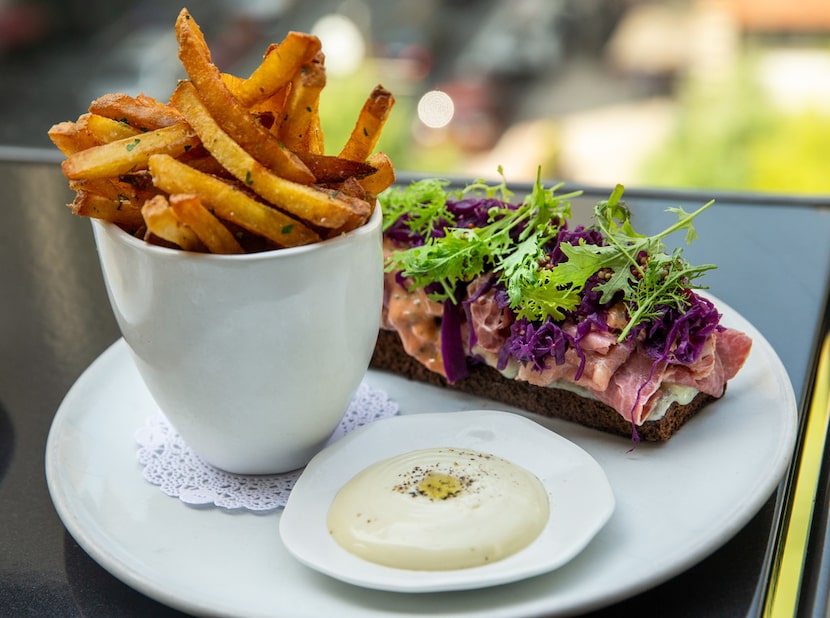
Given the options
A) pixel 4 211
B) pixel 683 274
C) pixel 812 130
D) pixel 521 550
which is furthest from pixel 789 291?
pixel 812 130

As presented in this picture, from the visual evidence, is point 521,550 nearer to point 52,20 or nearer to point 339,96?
point 339,96

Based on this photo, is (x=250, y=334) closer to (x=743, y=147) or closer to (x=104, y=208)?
(x=104, y=208)

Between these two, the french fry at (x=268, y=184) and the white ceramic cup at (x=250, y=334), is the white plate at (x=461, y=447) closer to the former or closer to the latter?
the white ceramic cup at (x=250, y=334)

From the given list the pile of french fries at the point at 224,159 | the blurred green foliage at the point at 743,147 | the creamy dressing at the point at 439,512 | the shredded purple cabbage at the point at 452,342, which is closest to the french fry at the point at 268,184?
the pile of french fries at the point at 224,159

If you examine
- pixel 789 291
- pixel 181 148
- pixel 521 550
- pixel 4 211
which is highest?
pixel 181 148

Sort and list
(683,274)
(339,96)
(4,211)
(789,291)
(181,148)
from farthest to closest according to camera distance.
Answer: (339,96)
(4,211)
(789,291)
(683,274)
(181,148)
